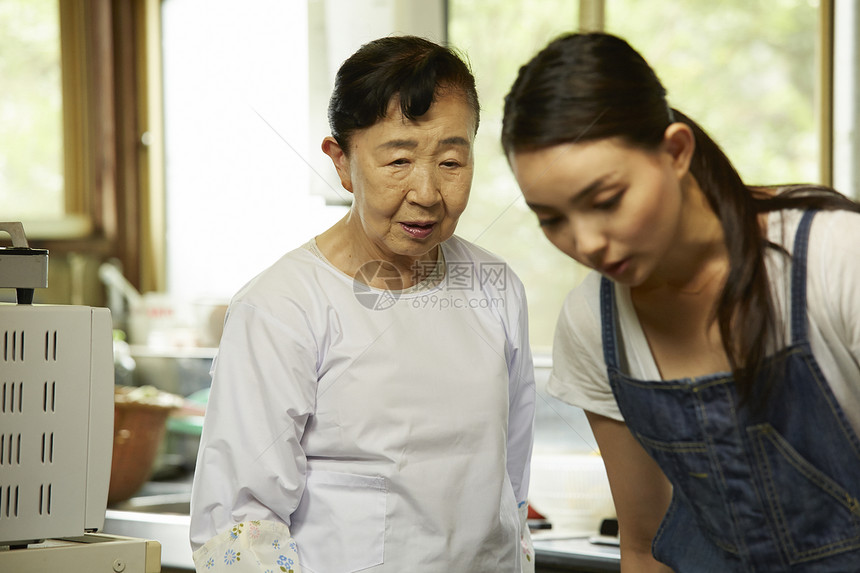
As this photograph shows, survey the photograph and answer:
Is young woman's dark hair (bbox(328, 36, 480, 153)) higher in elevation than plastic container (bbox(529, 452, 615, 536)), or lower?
higher

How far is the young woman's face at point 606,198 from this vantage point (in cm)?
65

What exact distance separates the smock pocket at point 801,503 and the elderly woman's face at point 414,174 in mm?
369

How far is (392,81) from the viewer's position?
92 cm

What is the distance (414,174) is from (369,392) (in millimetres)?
227

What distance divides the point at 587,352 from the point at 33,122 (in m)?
2.26

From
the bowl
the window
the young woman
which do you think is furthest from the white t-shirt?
the window

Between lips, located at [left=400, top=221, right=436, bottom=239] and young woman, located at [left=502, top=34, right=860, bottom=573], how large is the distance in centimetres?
18

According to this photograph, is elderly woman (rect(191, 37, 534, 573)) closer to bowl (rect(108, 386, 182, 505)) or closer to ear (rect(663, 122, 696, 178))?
ear (rect(663, 122, 696, 178))

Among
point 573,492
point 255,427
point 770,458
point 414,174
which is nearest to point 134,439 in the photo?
point 573,492

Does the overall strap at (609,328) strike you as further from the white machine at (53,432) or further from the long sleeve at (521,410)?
the white machine at (53,432)

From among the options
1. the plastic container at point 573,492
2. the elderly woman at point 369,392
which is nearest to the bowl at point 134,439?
the plastic container at point 573,492

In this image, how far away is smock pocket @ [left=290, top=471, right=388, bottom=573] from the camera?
0.92m

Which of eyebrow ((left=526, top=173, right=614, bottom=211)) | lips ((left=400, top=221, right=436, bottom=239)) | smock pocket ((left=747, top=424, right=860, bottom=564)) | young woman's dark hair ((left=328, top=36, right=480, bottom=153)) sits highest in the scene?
young woman's dark hair ((left=328, top=36, right=480, bottom=153))

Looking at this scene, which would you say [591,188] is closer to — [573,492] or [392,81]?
[392,81]
